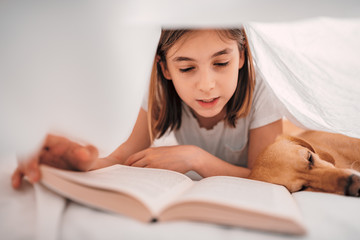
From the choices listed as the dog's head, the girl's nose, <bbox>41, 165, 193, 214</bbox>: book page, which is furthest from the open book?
the girl's nose

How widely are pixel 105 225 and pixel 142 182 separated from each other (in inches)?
6.3

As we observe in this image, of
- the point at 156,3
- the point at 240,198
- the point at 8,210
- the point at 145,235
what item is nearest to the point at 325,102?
the point at 240,198

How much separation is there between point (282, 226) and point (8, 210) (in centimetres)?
67

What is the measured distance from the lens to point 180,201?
67cm

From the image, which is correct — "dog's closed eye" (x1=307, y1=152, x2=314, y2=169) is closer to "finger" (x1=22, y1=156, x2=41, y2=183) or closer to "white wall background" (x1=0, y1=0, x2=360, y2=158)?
"white wall background" (x1=0, y1=0, x2=360, y2=158)

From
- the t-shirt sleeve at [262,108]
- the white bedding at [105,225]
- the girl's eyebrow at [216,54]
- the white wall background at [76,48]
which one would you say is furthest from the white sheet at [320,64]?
the white bedding at [105,225]

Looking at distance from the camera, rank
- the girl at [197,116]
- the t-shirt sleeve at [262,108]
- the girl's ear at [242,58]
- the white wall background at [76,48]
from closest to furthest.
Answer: the white wall background at [76,48] < the girl at [197,116] < the girl's ear at [242,58] < the t-shirt sleeve at [262,108]

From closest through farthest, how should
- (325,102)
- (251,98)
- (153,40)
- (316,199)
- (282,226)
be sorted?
1. (282,226)
2. (316,199)
3. (153,40)
4. (325,102)
5. (251,98)

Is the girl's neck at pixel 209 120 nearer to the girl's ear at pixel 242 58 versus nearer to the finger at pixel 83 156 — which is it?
the girl's ear at pixel 242 58

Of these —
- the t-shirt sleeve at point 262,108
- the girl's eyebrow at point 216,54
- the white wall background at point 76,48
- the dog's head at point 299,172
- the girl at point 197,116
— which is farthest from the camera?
the t-shirt sleeve at point 262,108

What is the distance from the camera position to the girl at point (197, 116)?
86 cm

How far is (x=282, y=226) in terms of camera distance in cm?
62

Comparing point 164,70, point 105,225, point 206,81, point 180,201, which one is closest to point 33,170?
point 105,225

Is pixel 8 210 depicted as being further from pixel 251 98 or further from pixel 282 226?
pixel 251 98
